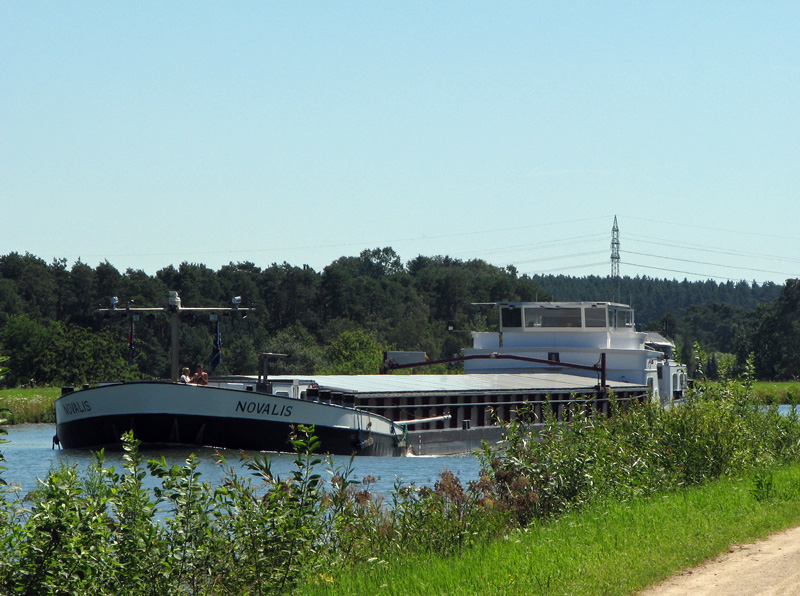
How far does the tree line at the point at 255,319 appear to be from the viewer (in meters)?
66.3

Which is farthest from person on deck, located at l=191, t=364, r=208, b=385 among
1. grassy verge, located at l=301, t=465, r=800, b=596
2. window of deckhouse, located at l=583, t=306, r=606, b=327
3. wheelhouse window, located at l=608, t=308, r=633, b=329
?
wheelhouse window, located at l=608, t=308, r=633, b=329

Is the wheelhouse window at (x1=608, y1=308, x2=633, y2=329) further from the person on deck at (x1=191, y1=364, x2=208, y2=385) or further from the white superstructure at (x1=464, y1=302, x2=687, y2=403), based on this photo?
the person on deck at (x1=191, y1=364, x2=208, y2=385)

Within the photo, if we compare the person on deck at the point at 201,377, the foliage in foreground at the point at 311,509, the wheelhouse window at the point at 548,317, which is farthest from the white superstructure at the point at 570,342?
→ the foliage in foreground at the point at 311,509

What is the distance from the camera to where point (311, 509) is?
999cm

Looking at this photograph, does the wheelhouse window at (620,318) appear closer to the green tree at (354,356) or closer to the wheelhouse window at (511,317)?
the wheelhouse window at (511,317)

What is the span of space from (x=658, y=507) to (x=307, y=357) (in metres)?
69.1

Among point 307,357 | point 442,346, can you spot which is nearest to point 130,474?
point 307,357

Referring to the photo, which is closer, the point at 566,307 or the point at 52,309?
the point at 566,307

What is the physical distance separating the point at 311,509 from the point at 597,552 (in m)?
2.88

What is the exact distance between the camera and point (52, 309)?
8962 centimetres

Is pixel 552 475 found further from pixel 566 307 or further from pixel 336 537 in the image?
pixel 566 307

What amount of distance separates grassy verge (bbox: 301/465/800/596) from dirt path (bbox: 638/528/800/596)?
6.2 inches

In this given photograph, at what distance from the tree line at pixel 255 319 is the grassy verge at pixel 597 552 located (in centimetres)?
5582

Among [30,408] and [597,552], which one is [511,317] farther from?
[597,552]
